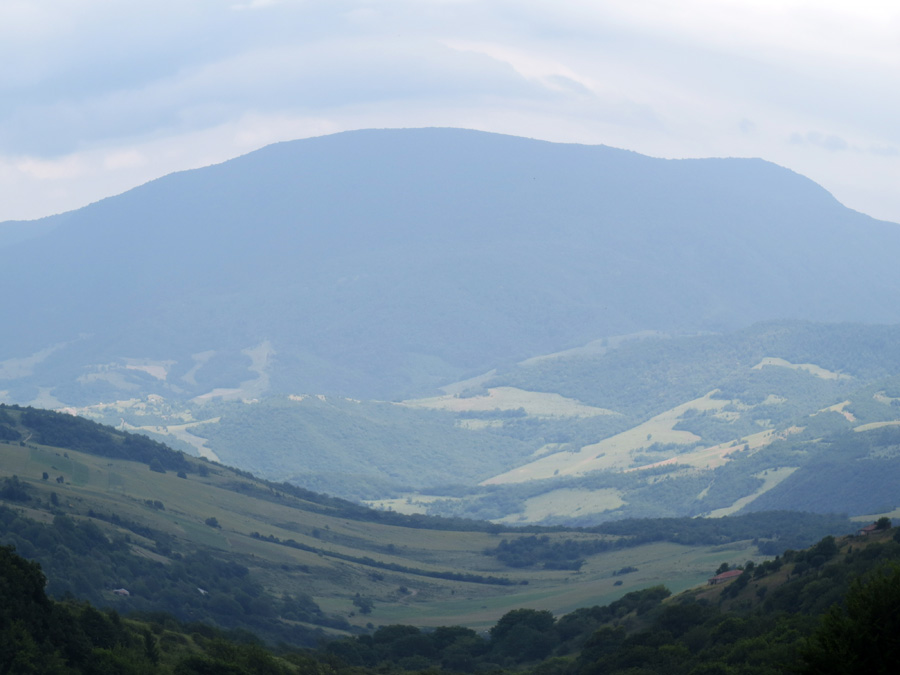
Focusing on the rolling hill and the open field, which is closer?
the rolling hill

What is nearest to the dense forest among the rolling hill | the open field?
the rolling hill

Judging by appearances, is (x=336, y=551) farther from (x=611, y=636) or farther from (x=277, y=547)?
(x=611, y=636)

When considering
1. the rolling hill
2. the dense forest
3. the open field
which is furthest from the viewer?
the open field

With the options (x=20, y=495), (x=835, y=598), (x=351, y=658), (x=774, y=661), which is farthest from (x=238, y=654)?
(x=20, y=495)

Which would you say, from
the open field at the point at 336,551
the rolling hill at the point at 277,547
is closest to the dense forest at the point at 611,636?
the rolling hill at the point at 277,547

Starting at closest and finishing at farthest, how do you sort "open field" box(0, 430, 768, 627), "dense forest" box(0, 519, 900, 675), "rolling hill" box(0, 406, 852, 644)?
"dense forest" box(0, 519, 900, 675)
"rolling hill" box(0, 406, 852, 644)
"open field" box(0, 430, 768, 627)

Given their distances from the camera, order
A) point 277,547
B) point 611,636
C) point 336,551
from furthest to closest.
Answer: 1. point 336,551
2. point 277,547
3. point 611,636

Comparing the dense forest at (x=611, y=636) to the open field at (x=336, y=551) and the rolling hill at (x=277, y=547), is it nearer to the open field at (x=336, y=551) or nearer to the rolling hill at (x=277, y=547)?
the rolling hill at (x=277, y=547)

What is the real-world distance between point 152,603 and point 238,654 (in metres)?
51.3

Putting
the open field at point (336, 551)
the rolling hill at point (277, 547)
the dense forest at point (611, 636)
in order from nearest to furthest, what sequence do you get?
the dense forest at point (611, 636)
the rolling hill at point (277, 547)
the open field at point (336, 551)

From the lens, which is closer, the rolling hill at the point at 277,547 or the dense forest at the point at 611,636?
the dense forest at the point at 611,636

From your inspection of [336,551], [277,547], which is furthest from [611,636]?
[336,551]

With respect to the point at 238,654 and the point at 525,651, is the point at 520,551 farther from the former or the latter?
the point at 238,654

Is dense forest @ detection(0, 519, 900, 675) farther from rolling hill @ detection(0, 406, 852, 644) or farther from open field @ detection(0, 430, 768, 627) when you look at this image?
open field @ detection(0, 430, 768, 627)
